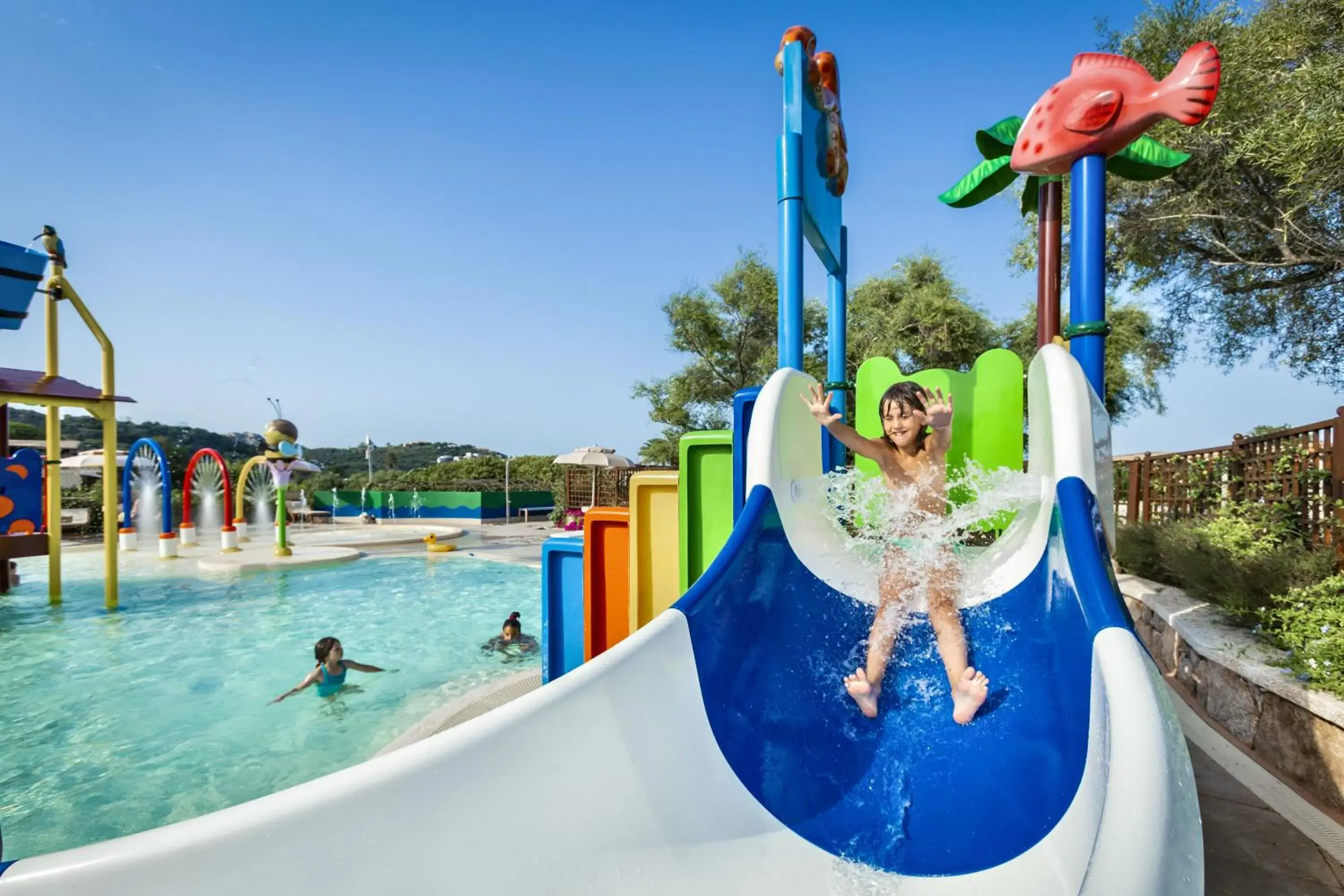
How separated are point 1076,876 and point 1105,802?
0.56 m

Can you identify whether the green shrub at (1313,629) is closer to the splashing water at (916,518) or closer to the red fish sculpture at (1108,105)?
the splashing water at (916,518)

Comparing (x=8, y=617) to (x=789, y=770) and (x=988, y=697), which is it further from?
(x=988, y=697)

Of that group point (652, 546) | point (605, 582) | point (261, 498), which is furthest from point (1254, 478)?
point (261, 498)

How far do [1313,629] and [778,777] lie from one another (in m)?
3.04

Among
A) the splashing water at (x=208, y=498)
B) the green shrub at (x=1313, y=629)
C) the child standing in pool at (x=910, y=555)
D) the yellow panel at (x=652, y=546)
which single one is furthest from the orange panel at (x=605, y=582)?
the splashing water at (x=208, y=498)

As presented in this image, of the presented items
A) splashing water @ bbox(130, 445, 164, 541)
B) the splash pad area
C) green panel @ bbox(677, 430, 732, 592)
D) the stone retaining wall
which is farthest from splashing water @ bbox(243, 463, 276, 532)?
the stone retaining wall

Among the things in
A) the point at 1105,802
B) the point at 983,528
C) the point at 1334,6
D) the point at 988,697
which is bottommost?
the point at 988,697

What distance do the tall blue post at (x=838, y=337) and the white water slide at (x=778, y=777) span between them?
1106 mm

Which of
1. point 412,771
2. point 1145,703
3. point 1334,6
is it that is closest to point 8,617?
point 412,771

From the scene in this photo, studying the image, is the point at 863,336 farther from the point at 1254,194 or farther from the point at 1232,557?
the point at 1232,557

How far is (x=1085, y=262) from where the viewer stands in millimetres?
3223

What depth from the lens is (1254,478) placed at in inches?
211

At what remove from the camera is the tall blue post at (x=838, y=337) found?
3.57 meters

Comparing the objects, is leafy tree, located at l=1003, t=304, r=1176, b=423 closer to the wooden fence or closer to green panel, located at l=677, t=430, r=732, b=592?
the wooden fence
